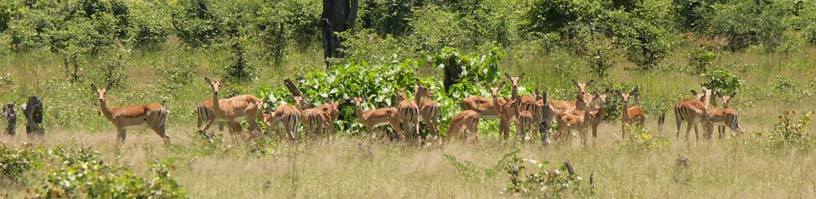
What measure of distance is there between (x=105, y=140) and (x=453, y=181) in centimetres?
575

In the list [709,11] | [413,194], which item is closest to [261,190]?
[413,194]

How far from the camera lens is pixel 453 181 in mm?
10961

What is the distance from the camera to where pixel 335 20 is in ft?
67.6

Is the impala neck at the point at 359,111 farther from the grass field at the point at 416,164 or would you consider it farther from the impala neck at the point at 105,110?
the impala neck at the point at 105,110

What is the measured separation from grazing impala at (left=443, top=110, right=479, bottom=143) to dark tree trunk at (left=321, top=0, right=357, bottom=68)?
6.58m

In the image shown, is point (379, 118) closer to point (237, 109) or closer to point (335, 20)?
point (237, 109)

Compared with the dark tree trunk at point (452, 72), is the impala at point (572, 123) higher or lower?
lower

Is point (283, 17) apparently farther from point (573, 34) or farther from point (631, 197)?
point (631, 197)

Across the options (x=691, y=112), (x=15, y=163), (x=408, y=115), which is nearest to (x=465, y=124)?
(x=408, y=115)

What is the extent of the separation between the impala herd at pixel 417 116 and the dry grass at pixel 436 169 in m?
0.32

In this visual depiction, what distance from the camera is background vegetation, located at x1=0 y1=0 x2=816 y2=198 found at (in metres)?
11.3

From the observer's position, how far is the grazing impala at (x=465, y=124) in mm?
14078

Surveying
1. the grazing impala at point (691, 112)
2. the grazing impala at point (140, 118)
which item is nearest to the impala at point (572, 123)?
the grazing impala at point (691, 112)

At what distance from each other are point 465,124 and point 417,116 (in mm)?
646
